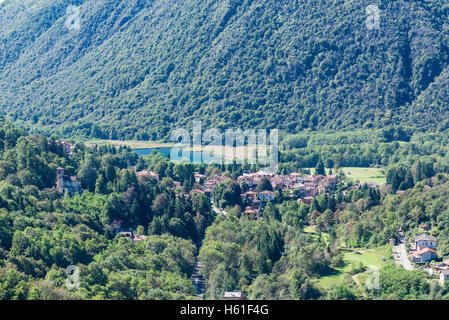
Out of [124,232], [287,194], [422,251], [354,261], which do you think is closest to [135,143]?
[287,194]

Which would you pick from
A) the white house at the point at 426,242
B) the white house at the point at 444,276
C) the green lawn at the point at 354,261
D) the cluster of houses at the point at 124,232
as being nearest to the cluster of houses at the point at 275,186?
the cluster of houses at the point at 124,232

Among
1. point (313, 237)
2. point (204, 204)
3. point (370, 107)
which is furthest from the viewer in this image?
point (370, 107)

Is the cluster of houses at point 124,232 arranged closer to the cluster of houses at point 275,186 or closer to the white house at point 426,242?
the cluster of houses at point 275,186

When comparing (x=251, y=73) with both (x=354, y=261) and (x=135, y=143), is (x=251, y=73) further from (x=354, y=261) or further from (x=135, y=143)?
(x=354, y=261)

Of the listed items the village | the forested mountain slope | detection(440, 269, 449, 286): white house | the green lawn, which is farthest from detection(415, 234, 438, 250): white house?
the forested mountain slope

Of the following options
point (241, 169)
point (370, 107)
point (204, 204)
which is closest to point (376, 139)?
point (370, 107)

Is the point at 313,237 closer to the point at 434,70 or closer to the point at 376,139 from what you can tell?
the point at 376,139
